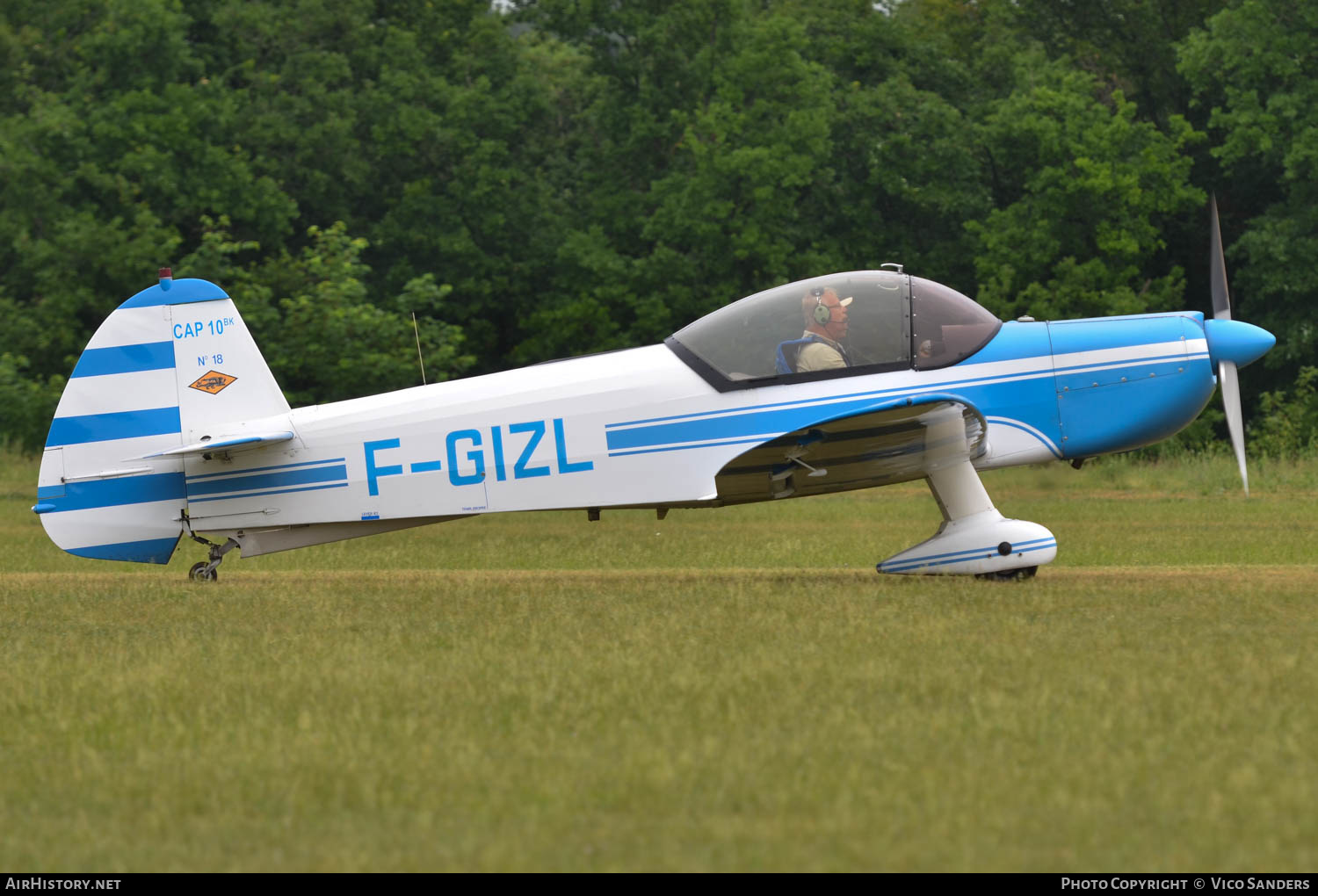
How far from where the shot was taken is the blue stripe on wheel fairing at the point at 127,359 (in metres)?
11.1

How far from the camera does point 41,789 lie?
229 inches

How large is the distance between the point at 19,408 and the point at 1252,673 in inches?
997

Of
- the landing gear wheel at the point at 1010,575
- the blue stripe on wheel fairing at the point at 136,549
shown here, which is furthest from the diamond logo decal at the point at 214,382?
the landing gear wheel at the point at 1010,575

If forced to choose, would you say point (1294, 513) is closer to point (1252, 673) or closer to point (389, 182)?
point (1252, 673)

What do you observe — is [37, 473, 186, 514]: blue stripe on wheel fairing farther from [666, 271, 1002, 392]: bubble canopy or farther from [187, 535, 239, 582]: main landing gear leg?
[666, 271, 1002, 392]: bubble canopy

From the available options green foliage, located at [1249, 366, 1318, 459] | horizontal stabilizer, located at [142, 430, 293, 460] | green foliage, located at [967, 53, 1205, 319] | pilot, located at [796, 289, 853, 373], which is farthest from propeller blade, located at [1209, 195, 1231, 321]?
green foliage, located at [967, 53, 1205, 319]

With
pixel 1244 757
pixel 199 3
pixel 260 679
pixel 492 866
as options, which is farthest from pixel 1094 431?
pixel 199 3

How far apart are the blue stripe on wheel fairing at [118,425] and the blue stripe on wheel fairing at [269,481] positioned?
1.54 feet

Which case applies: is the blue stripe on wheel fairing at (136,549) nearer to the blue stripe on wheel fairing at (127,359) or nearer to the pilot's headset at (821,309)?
the blue stripe on wheel fairing at (127,359)

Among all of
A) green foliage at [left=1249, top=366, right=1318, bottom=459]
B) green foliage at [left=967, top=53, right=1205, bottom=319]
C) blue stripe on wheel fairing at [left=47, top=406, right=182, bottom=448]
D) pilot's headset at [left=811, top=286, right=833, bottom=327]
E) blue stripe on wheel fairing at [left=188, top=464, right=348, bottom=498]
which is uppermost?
green foliage at [left=967, top=53, right=1205, bottom=319]

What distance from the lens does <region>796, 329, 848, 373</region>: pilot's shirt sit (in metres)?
10.6

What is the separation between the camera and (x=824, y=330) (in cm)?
1062

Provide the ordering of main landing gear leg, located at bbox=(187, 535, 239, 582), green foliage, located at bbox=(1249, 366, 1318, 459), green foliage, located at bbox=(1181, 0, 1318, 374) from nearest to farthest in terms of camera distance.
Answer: main landing gear leg, located at bbox=(187, 535, 239, 582) → green foliage, located at bbox=(1249, 366, 1318, 459) → green foliage, located at bbox=(1181, 0, 1318, 374)

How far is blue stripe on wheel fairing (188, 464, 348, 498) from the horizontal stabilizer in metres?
0.24
